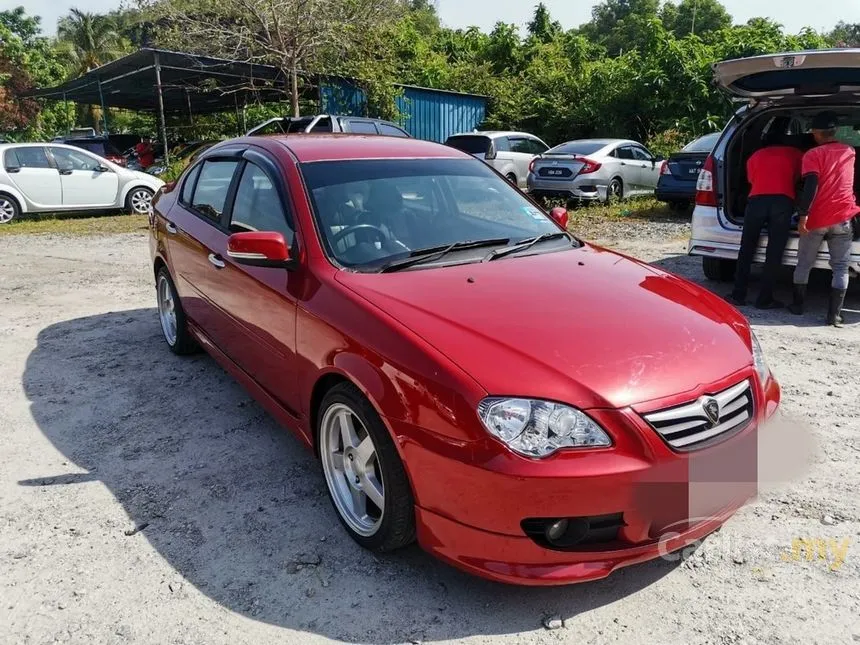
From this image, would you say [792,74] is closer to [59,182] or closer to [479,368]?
[479,368]

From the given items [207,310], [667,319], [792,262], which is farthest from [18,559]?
[792,262]

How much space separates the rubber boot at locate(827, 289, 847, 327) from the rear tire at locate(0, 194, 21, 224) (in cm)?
1320

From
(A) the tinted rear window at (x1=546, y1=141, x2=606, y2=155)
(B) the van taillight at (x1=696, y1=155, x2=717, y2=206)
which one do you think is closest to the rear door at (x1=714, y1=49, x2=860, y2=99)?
(B) the van taillight at (x1=696, y1=155, x2=717, y2=206)

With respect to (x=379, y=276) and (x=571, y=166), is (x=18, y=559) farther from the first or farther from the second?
(x=571, y=166)

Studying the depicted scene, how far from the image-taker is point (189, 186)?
4906mm

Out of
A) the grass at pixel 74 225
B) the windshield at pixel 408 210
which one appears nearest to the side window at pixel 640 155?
the grass at pixel 74 225

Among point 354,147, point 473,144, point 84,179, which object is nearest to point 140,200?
point 84,179

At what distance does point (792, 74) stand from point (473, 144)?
9.46m

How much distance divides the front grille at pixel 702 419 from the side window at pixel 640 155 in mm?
12553

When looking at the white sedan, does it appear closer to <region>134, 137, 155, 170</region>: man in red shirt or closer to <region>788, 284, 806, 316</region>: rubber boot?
<region>134, 137, 155, 170</region>: man in red shirt

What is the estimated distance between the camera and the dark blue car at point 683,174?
1130 centimetres

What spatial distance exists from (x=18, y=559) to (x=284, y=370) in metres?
1.35

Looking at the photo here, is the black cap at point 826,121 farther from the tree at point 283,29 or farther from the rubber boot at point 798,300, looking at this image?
the tree at point 283,29

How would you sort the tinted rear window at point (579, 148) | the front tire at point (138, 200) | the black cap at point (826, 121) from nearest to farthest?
the black cap at point (826, 121), the tinted rear window at point (579, 148), the front tire at point (138, 200)
